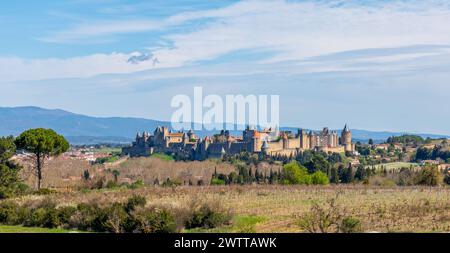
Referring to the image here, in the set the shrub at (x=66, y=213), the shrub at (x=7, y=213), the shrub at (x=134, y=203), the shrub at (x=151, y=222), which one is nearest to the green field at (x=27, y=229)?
the shrub at (x=66, y=213)

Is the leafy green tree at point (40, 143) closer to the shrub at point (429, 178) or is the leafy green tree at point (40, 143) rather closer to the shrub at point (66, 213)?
the shrub at point (66, 213)

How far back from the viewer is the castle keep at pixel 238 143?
398ft

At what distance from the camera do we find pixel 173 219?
65.1 ft

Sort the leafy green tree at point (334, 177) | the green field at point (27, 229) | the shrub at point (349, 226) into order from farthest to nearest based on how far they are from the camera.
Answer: the leafy green tree at point (334, 177)
the green field at point (27, 229)
the shrub at point (349, 226)

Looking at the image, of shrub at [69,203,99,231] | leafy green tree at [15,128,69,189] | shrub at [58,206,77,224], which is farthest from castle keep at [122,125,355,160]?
shrub at [69,203,99,231]

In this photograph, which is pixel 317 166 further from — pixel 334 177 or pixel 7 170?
pixel 7 170

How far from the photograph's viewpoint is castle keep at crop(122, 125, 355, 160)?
12125 cm

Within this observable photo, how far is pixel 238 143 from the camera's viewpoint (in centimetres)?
12444

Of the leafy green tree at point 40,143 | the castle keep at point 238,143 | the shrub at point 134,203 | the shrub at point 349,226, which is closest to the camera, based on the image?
the shrub at point 349,226

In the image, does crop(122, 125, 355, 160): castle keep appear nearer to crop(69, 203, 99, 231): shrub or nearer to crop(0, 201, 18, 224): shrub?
crop(0, 201, 18, 224): shrub

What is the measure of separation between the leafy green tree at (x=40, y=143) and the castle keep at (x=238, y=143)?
74.6 meters

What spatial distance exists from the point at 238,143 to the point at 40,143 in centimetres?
8485
